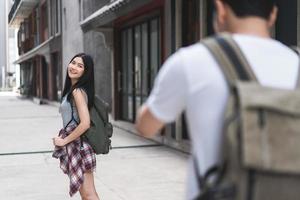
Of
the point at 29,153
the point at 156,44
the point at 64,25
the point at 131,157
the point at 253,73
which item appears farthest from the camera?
the point at 64,25

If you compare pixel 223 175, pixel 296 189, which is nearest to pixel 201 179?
pixel 223 175

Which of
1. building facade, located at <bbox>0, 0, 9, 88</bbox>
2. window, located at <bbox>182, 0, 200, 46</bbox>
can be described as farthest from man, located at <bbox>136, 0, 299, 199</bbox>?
building facade, located at <bbox>0, 0, 9, 88</bbox>

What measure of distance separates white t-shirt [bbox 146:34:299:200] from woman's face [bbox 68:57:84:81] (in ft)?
9.93

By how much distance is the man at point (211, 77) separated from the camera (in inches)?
71.0

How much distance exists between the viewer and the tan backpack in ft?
5.38

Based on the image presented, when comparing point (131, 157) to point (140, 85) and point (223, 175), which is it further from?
point (223, 175)

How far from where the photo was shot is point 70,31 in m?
25.8

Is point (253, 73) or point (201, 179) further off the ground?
point (253, 73)

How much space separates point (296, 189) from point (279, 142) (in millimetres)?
150

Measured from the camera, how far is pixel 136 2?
447 inches

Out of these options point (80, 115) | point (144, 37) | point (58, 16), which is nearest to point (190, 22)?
point (144, 37)

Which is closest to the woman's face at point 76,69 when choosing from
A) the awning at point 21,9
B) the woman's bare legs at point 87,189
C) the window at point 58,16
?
the woman's bare legs at point 87,189

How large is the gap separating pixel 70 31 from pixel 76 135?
70.5ft

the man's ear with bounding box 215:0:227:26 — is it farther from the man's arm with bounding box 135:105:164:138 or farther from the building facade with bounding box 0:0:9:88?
the building facade with bounding box 0:0:9:88
